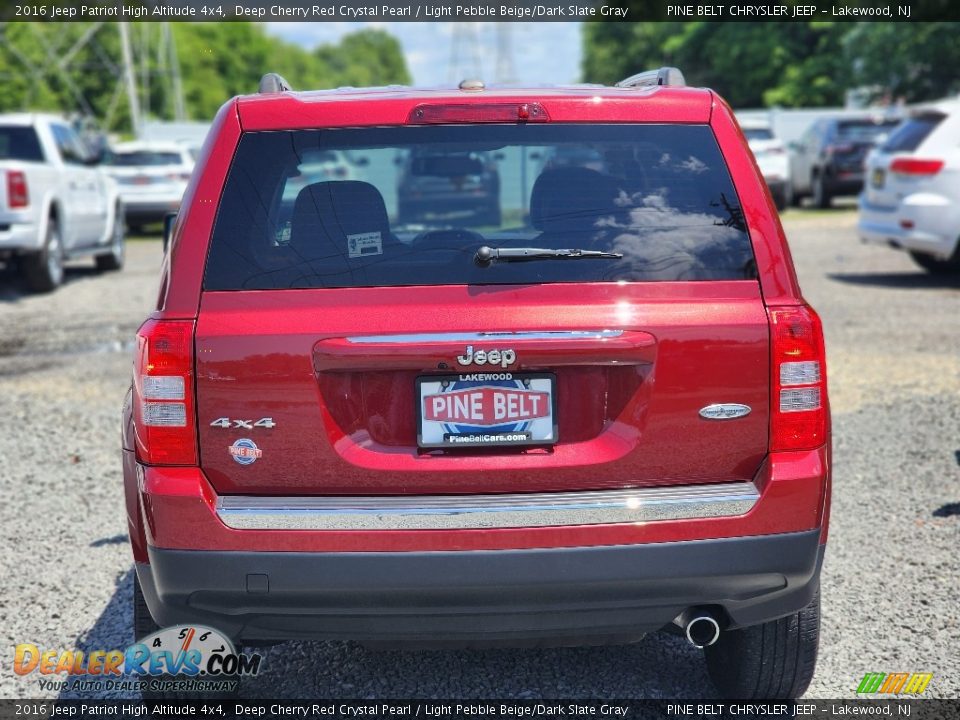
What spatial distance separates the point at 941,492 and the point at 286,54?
156 meters

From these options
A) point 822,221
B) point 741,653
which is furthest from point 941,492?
point 822,221

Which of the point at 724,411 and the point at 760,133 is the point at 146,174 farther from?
the point at 724,411

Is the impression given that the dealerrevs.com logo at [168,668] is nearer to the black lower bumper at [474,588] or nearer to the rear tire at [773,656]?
the black lower bumper at [474,588]

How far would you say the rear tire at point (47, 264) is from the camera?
562 inches

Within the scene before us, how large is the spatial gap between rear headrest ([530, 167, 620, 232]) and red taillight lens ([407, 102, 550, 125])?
18cm

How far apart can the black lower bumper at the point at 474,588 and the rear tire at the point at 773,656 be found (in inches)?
15.4

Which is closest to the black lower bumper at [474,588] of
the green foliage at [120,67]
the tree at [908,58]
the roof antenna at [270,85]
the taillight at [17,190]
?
the roof antenna at [270,85]

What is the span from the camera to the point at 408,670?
4031 millimetres

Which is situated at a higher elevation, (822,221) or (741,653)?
(741,653)

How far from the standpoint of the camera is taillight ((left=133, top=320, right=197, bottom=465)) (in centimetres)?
308

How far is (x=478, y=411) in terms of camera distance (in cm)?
306

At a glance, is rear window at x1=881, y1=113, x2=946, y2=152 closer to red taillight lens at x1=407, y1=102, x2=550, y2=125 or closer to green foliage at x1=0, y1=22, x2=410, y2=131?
red taillight lens at x1=407, y1=102, x2=550, y2=125

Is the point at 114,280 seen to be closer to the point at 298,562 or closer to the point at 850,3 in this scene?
the point at 298,562

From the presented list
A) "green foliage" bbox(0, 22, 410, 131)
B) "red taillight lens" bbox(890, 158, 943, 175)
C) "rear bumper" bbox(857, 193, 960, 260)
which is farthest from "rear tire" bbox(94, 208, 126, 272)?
"green foliage" bbox(0, 22, 410, 131)
